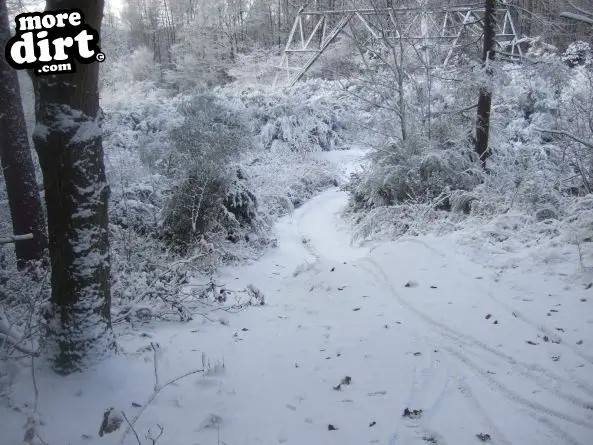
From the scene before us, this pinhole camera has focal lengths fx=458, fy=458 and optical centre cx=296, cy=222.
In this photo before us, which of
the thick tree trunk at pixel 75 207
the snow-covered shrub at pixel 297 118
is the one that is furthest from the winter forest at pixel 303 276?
the snow-covered shrub at pixel 297 118

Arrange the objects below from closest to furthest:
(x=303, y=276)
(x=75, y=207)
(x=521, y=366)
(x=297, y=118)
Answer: (x=75, y=207), (x=521, y=366), (x=303, y=276), (x=297, y=118)

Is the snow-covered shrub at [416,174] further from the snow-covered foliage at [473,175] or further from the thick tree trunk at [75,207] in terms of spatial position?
the thick tree trunk at [75,207]

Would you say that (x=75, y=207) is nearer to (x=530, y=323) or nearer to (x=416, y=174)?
(x=530, y=323)

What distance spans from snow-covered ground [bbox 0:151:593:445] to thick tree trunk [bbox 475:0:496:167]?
169 inches

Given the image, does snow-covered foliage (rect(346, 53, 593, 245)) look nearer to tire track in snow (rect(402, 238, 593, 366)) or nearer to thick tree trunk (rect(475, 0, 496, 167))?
thick tree trunk (rect(475, 0, 496, 167))

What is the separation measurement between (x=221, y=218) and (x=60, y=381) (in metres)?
5.79

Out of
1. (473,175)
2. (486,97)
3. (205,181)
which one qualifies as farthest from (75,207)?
(486,97)

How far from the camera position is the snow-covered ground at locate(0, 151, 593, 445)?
10.1 ft

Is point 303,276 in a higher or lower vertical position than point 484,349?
lower

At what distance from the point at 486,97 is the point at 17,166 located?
8611 mm

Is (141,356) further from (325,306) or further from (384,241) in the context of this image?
(384,241)

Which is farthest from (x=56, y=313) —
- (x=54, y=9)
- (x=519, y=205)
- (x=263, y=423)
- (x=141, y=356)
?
(x=519, y=205)

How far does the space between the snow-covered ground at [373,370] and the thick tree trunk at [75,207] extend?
30cm

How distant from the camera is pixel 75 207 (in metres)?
3.16
